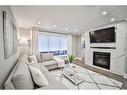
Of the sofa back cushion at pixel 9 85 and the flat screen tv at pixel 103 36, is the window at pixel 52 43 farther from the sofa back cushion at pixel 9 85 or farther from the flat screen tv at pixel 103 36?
the sofa back cushion at pixel 9 85

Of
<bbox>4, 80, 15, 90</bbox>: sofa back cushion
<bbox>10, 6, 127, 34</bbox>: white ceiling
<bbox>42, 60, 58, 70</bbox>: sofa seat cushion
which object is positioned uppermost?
<bbox>10, 6, 127, 34</bbox>: white ceiling

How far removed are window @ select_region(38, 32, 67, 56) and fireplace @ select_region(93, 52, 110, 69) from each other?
9.64ft

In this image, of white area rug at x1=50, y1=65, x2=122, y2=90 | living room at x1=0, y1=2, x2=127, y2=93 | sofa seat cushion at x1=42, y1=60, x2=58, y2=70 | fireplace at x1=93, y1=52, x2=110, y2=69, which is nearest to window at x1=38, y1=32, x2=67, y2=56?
living room at x1=0, y1=2, x2=127, y2=93

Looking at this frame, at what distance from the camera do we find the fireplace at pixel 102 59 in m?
3.96

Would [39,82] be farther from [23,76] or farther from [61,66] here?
[61,66]

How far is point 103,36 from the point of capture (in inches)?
161

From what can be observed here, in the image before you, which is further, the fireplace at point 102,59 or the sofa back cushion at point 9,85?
the fireplace at point 102,59

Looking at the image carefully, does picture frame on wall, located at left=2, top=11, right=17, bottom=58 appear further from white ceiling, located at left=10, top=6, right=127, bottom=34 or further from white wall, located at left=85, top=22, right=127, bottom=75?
white wall, located at left=85, top=22, right=127, bottom=75

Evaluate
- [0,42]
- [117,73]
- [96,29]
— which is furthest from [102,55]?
[0,42]

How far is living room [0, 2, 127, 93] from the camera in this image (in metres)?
2.29

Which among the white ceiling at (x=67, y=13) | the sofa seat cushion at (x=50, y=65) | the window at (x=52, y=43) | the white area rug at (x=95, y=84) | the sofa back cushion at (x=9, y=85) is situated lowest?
the white area rug at (x=95, y=84)

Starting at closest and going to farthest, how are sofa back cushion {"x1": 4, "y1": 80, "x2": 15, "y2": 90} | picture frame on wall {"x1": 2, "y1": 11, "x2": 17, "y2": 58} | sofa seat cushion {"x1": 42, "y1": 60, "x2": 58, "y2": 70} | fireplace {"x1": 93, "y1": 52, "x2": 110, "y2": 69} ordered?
sofa back cushion {"x1": 4, "y1": 80, "x2": 15, "y2": 90} → picture frame on wall {"x1": 2, "y1": 11, "x2": 17, "y2": 58} → sofa seat cushion {"x1": 42, "y1": 60, "x2": 58, "y2": 70} → fireplace {"x1": 93, "y1": 52, "x2": 110, "y2": 69}

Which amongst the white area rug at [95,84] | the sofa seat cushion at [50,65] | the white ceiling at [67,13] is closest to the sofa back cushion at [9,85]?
the white area rug at [95,84]
